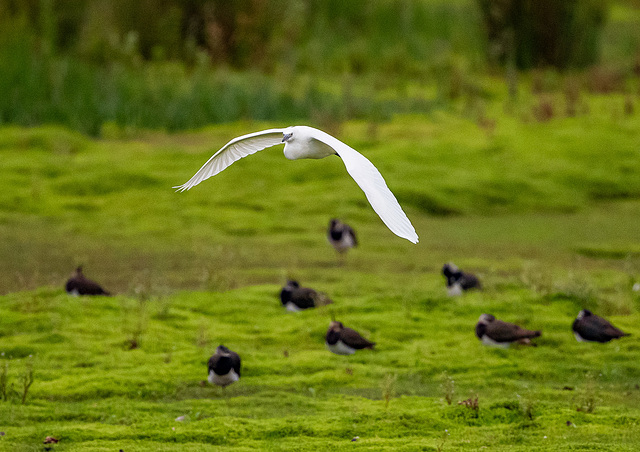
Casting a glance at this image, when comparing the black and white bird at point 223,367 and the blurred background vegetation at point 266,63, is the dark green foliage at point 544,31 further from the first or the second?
the black and white bird at point 223,367

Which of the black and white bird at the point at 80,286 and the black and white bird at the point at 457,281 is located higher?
the black and white bird at the point at 457,281

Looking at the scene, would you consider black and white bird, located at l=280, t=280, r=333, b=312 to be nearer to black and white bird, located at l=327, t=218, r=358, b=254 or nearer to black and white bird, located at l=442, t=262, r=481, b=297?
black and white bird, located at l=442, t=262, r=481, b=297

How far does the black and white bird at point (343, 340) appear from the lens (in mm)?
6332

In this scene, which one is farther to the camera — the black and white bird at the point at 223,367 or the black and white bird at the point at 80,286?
the black and white bird at the point at 80,286

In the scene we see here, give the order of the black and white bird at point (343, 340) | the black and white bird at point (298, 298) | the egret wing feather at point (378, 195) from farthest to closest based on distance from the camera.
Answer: the black and white bird at point (298, 298) → the black and white bird at point (343, 340) → the egret wing feather at point (378, 195)

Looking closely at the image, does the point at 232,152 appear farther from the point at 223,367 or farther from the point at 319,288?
the point at 319,288

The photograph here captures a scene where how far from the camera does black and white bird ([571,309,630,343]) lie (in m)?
6.46

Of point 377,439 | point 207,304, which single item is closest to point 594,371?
point 377,439

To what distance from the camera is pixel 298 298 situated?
7156mm

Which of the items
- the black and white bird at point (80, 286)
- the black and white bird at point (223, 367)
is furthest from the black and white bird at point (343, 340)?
the black and white bird at point (80, 286)

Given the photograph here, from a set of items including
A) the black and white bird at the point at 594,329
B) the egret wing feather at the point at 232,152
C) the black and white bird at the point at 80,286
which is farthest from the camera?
A: the black and white bird at the point at 80,286

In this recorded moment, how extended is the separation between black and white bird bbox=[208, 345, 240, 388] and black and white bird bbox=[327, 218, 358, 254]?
3.14 m

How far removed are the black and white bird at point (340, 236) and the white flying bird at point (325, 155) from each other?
3191 mm

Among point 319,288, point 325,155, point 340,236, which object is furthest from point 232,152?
point 340,236
